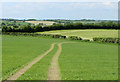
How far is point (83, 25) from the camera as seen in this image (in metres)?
144

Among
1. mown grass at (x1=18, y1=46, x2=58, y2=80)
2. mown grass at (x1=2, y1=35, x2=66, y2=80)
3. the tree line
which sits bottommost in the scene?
the tree line

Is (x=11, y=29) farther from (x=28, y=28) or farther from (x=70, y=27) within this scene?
(x=70, y=27)

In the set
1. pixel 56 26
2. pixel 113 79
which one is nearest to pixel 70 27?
pixel 56 26

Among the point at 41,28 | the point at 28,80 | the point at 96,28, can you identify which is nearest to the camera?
the point at 28,80

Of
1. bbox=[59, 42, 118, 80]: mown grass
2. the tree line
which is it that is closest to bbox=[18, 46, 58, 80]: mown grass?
bbox=[59, 42, 118, 80]: mown grass

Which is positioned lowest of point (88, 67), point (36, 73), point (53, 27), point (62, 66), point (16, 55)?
point (53, 27)

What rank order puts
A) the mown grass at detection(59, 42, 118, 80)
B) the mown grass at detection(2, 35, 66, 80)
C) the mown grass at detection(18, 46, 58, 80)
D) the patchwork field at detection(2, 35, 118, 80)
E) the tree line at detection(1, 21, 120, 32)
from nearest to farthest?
the mown grass at detection(18, 46, 58, 80)
the mown grass at detection(59, 42, 118, 80)
the patchwork field at detection(2, 35, 118, 80)
the mown grass at detection(2, 35, 66, 80)
the tree line at detection(1, 21, 120, 32)

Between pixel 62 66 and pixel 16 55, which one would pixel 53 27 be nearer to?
pixel 16 55

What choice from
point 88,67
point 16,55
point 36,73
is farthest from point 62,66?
point 16,55

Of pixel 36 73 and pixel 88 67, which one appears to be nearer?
pixel 36 73

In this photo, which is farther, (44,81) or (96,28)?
(96,28)

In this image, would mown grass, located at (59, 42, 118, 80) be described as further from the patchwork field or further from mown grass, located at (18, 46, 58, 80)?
mown grass, located at (18, 46, 58, 80)

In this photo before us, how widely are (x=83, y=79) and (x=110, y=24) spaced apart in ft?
448

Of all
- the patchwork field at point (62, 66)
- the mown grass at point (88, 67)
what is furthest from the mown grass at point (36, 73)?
the mown grass at point (88, 67)
